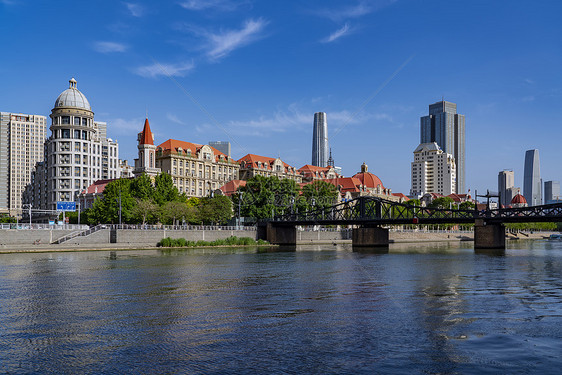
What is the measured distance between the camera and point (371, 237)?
5153 inches

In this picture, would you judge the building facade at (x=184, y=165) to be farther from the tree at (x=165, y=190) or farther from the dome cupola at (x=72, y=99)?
the tree at (x=165, y=190)

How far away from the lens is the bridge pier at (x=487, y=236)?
113 meters

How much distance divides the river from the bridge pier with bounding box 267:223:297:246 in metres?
79.9

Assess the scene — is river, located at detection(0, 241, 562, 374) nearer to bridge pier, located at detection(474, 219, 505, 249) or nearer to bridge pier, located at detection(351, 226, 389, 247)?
bridge pier, located at detection(474, 219, 505, 249)

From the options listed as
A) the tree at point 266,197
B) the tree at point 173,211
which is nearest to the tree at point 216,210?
the tree at point 266,197

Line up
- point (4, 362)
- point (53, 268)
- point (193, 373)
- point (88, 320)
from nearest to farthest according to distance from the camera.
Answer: point (193, 373) < point (4, 362) < point (88, 320) < point (53, 268)

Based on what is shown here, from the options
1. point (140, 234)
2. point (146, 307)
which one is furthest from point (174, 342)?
point (140, 234)

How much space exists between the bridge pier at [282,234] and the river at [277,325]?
79884mm

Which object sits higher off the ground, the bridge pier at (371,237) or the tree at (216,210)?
the tree at (216,210)

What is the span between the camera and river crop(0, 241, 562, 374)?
20.8m

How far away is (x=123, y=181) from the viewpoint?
132 metres

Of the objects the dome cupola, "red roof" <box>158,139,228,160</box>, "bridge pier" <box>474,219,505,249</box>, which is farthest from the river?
the dome cupola

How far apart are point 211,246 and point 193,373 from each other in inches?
3516

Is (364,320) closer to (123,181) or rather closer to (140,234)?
(140,234)
